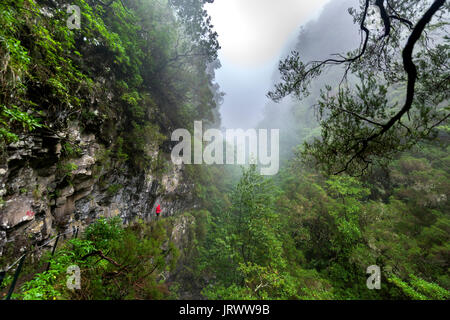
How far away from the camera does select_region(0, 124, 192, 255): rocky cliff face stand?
11.8 feet

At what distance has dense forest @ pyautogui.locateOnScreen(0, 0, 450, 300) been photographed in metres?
3.38

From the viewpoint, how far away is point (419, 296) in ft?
19.5

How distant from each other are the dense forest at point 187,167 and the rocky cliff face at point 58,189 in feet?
0.15

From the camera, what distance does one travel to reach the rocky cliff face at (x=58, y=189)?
358 centimetres

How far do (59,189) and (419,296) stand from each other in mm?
13719

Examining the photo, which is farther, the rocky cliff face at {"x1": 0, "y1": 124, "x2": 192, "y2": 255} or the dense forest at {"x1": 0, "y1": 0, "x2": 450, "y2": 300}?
the rocky cliff face at {"x1": 0, "y1": 124, "x2": 192, "y2": 255}

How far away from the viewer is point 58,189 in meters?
4.78

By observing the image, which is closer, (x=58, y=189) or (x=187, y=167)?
(x=58, y=189)

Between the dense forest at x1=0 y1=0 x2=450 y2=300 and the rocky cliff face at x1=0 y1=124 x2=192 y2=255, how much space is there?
0.05 m

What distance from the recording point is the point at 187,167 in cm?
1271

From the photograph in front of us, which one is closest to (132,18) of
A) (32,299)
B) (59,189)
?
(59,189)

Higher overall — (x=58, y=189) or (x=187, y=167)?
(x=187, y=167)

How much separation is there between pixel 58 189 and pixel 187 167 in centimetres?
821
